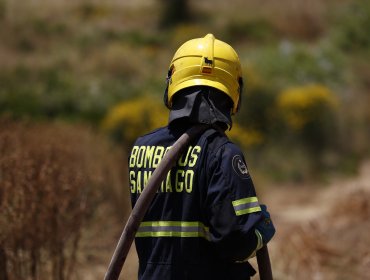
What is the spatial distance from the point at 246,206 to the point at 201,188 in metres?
0.18

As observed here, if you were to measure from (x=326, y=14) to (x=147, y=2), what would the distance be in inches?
342

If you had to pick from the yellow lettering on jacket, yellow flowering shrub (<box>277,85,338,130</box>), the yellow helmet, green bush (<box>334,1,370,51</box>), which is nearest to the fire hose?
the yellow lettering on jacket

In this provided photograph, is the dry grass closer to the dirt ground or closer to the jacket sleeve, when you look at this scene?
the dirt ground

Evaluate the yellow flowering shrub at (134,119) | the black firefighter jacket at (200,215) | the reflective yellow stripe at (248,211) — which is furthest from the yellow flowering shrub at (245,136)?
the reflective yellow stripe at (248,211)

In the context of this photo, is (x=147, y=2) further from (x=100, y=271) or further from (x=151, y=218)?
(x=151, y=218)

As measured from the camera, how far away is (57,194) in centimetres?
489

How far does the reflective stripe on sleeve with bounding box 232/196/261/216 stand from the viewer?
2.60 metres

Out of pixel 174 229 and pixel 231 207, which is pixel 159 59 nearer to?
pixel 174 229

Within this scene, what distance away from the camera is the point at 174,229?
9.02ft

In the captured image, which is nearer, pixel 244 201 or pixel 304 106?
pixel 244 201

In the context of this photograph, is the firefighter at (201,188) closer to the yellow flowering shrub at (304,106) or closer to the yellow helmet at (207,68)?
the yellow helmet at (207,68)

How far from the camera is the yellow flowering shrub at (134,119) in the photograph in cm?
1338

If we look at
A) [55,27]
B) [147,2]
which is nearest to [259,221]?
[55,27]

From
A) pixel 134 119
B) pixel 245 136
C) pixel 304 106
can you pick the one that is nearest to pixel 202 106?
pixel 134 119
